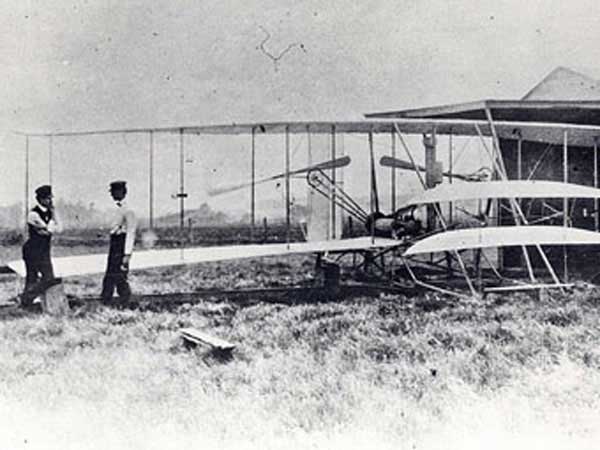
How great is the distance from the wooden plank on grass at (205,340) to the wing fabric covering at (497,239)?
2.50 metres

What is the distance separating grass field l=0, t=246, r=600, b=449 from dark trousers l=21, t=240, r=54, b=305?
1.21 ft

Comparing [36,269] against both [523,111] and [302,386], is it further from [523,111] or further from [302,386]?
[523,111]

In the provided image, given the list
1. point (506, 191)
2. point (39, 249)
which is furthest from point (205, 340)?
point (506, 191)

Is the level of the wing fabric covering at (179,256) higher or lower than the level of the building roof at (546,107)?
lower

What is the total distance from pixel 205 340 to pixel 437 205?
3.76 metres

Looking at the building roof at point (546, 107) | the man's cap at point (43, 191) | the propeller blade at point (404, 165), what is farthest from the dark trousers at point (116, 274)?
the building roof at point (546, 107)

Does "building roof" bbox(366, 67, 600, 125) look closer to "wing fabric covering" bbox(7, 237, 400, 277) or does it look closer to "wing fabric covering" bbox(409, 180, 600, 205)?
"wing fabric covering" bbox(409, 180, 600, 205)

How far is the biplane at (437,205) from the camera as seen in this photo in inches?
255

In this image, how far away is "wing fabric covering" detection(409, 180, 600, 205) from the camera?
645 cm

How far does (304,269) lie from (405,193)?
7.13 feet

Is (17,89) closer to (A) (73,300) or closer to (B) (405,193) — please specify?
(A) (73,300)

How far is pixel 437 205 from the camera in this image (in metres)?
7.36

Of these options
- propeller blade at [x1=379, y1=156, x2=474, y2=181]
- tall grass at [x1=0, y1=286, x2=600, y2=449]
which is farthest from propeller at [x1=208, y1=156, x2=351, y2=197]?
tall grass at [x1=0, y1=286, x2=600, y2=449]

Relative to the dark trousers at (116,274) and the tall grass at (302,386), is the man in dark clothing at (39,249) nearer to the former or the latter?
the tall grass at (302,386)
